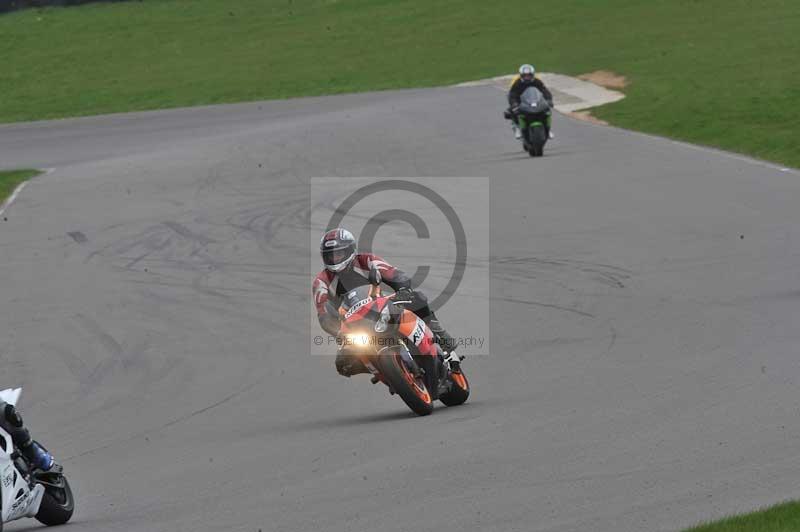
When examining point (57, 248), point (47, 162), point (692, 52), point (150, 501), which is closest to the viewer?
point (150, 501)

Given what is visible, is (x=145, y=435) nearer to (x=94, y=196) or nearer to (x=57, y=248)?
(x=57, y=248)

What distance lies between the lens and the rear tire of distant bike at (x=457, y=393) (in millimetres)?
11539

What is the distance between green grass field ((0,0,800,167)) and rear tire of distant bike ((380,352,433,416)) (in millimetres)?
22387

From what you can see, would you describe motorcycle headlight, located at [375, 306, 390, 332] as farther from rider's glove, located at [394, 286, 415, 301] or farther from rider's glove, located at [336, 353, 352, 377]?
rider's glove, located at [336, 353, 352, 377]

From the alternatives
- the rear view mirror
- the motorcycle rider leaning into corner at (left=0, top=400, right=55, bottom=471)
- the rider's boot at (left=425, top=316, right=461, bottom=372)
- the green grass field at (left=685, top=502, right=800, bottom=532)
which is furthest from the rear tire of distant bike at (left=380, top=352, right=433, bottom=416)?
the green grass field at (left=685, top=502, right=800, bottom=532)

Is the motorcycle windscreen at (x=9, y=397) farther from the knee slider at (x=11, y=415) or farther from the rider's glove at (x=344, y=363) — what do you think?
the rider's glove at (x=344, y=363)

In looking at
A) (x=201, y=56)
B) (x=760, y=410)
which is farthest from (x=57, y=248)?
(x=201, y=56)

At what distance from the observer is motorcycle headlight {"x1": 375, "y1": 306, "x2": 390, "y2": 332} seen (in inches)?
423

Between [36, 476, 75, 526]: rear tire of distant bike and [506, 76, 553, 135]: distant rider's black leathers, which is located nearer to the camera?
[36, 476, 75, 526]: rear tire of distant bike

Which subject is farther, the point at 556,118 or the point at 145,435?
the point at 556,118

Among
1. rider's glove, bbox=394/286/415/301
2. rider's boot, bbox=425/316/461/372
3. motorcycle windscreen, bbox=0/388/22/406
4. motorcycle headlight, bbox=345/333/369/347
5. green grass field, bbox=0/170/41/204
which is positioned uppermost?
rider's glove, bbox=394/286/415/301

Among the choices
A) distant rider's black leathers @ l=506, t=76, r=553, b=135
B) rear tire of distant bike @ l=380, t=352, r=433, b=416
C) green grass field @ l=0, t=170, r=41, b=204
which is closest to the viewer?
rear tire of distant bike @ l=380, t=352, r=433, b=416

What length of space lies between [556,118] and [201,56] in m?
25.6

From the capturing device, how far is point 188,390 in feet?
42.3
